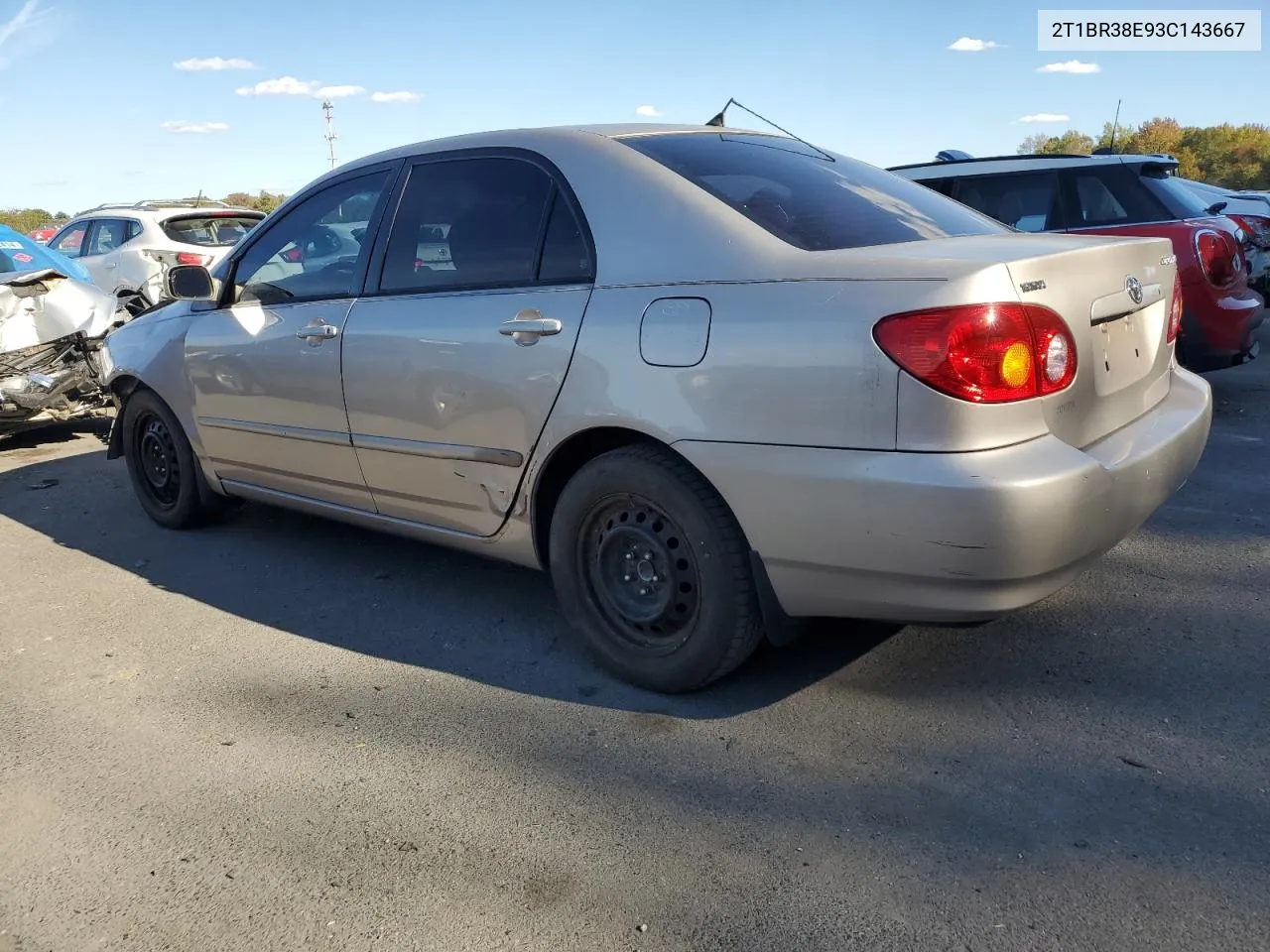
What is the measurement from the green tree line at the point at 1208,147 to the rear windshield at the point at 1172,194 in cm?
3347

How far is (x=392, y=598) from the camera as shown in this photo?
4.05m

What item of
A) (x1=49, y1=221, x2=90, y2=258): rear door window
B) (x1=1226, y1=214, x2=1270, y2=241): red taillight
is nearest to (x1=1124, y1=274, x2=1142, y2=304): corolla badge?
(x1=1226, y1=214, x2=1270, y2=241): red taillight

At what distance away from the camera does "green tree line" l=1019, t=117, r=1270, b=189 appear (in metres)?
37.1

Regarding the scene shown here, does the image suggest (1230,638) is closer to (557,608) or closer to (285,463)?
(557,608)

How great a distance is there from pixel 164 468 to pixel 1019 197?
18.5ft

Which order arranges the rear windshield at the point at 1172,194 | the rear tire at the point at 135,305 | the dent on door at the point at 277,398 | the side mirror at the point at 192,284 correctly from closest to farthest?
the dent on door at the point at 277,398 < the side mirror at the point at 192,284 < the rear windshield at the point at 1172,194 < the rear tire at the point at 135,305

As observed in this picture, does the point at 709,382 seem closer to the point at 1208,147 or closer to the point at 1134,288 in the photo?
the point at 1134,288

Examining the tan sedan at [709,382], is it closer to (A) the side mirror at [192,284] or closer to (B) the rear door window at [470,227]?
(B) the rear door window at [470,227]

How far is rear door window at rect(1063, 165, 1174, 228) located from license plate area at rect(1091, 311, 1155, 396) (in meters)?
3.84

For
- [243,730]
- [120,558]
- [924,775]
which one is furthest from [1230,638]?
[120,558]

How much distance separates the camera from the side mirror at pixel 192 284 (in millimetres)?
4398

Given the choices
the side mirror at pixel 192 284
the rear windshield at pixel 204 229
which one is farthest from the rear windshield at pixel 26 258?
the rear windshield at pixel 204 229

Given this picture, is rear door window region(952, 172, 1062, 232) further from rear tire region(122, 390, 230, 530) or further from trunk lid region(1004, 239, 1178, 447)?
rear tire region(122, 390, 230, 530)

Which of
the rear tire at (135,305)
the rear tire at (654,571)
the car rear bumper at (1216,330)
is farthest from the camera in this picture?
the rear tire at (135,305)
